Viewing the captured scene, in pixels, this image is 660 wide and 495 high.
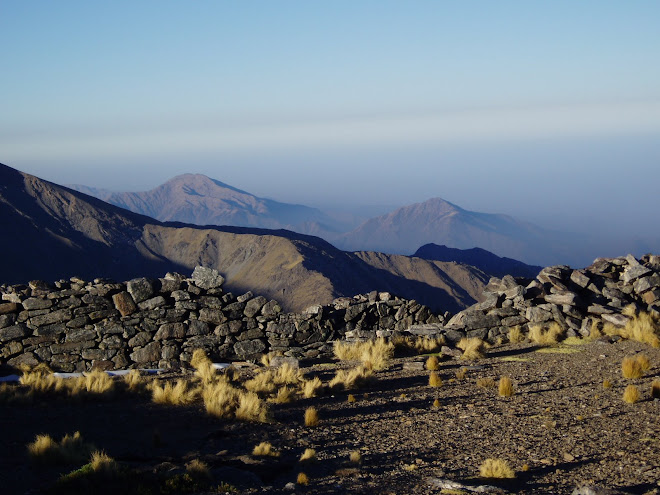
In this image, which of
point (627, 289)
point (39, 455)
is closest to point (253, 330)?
point (39, 455)

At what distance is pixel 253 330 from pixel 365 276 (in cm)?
7703

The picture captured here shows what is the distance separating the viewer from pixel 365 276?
94.1 m

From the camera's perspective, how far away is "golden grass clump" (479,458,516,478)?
770 cm

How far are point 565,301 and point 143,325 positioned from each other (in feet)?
37.0

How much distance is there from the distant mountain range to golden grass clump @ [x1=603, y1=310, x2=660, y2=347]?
197 feet

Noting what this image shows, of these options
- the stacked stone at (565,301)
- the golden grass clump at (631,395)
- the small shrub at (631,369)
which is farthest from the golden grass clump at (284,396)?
the stacked stone at (565,301)

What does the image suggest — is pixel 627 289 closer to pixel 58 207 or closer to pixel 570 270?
pixel 570 270

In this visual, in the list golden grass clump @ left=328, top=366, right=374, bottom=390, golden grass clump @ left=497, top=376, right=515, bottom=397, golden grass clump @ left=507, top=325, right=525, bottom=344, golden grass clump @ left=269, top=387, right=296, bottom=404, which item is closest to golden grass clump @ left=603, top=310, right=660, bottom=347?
golden grass clump @ left=507, top=325, right=525, bottom=344

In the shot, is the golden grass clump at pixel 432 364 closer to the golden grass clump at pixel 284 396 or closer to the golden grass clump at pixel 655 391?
the golden grass clump at pixel 284 396

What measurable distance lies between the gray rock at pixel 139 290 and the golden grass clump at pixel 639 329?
1184cm

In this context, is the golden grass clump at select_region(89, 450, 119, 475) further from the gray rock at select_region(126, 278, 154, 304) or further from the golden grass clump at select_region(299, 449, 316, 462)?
the gray rock at select_region(126, 278, 154, 304)

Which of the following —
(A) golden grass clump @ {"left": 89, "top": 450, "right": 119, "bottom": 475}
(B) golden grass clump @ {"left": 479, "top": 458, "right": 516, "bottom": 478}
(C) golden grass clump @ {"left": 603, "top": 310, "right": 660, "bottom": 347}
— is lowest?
(B) golden grass clump @ {"left": 479, "top": 458, "right": 516, "bottom": 478}

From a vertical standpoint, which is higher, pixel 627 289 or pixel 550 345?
pixel 627 289

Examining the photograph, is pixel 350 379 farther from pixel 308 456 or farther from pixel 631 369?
pixel 631 369
